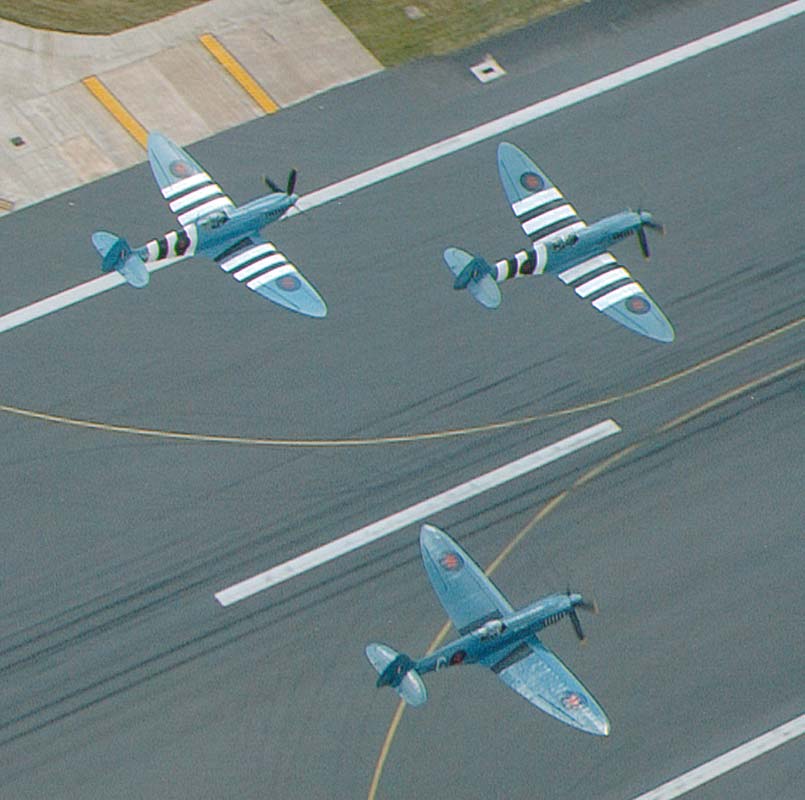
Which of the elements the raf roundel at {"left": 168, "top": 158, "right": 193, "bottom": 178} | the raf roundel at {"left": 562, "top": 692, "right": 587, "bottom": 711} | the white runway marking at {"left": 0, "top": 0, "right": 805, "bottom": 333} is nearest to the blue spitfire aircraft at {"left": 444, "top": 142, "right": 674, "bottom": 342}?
the white runway marking at {"left": 0, "top": 0, "right": 805, "bottom": 333}

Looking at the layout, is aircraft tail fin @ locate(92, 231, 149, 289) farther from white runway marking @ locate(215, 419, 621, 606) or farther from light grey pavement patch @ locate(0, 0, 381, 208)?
white runway marking @ locate(215, 419, 621, 606)

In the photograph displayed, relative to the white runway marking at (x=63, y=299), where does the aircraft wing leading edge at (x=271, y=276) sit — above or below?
above

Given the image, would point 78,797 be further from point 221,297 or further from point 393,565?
point 221,297

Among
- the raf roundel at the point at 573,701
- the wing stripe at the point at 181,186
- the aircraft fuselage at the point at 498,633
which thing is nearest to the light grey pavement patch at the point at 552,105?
the wing stripe at the point at 181,186

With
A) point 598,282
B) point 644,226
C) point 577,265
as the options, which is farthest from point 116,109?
point 644,226

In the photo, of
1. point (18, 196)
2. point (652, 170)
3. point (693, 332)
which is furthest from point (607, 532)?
point (18, 196)

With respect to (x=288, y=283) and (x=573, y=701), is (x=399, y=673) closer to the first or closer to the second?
(x=573, y=701)

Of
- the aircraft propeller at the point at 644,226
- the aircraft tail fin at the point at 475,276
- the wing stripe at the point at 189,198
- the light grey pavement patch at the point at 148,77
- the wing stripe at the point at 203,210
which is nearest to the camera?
the aircraft tail fin at the point at 475,276

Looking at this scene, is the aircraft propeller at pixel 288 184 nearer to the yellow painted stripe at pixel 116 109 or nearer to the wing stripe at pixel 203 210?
the wing stripe at pixel 203 210
